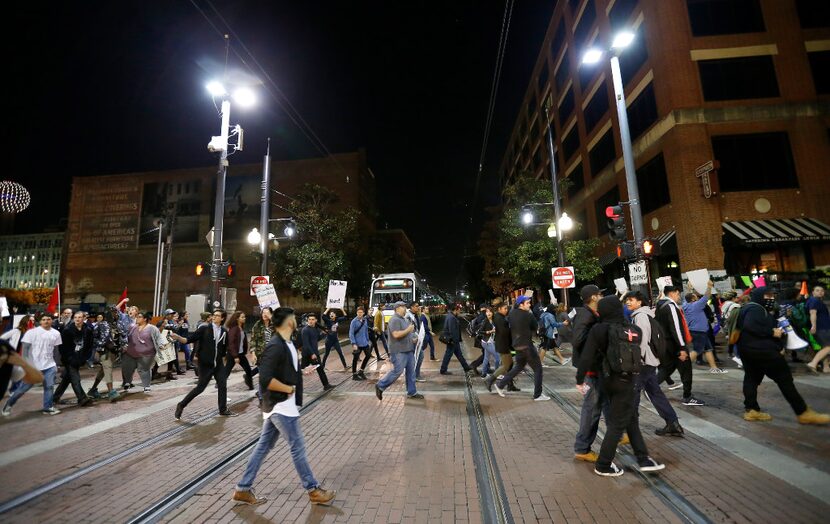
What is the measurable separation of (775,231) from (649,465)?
1783 centimetres

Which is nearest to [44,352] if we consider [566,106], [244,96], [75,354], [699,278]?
[75,354]

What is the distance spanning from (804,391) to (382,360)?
1112cm

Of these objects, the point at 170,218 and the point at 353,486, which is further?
the point at 170,218

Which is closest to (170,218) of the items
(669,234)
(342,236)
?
(342,236)

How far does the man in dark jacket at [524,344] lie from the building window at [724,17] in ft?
64.9

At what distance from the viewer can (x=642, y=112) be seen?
21828 mm

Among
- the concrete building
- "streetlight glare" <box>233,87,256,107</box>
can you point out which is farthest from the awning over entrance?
the concrete building

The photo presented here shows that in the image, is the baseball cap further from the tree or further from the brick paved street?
the tree

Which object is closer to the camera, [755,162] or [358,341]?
[358,341]

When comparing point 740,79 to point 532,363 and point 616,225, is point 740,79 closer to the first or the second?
point 616,225

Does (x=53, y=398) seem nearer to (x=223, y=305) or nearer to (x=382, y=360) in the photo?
(x=223, y=305)

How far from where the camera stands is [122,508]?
148 inches

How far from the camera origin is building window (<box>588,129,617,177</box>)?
25783 millimetres

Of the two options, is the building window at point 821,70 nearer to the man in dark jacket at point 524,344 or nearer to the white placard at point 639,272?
the white placard at point 639,272
